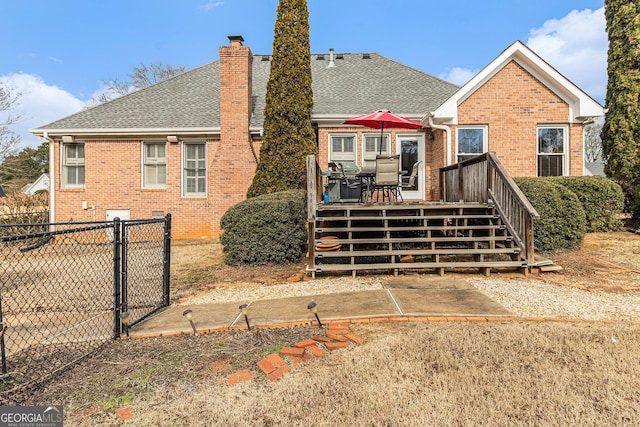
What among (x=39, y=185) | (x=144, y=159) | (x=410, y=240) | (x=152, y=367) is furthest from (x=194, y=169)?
(x=39, y=185)

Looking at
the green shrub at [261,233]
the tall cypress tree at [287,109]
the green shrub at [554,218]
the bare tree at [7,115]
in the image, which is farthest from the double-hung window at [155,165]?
the bare tree at [7,115]

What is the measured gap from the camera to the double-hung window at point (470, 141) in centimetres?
1071

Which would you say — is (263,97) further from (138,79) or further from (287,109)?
(138,79)

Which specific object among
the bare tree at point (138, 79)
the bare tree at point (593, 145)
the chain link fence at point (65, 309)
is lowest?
the chain link fence at point (65, 309)

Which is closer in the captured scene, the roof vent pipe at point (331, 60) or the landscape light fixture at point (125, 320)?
the landscape light fixture at point (125, 320)

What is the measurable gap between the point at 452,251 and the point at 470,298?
1.53 meters

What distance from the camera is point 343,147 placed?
11.5 metres

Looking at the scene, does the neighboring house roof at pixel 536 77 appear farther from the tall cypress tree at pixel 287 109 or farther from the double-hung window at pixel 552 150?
the tall cypress tree at pixel 287 109

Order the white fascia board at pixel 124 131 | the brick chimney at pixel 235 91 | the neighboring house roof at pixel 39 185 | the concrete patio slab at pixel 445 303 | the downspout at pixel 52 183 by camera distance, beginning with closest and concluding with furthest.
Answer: the concrete patio slab at pixel 445 303 → the brick chimney at pixel 235 91 → the white fascia board at pixel 124 131 → the downspout at pixel 52 183 → the neighboring house roof at pixel 39 185

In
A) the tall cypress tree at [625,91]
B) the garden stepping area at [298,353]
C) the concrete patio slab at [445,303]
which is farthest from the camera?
the tall cypress tree at [625,91]

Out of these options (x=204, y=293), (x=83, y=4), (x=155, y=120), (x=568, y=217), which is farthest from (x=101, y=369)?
(x=83, y=4)

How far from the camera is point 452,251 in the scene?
19.5 feet

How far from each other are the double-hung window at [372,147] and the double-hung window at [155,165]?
22.8 ft

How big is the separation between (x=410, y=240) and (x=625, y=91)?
1074 centimetres
